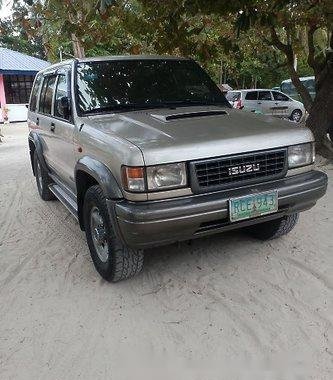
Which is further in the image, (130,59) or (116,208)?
(130,59)

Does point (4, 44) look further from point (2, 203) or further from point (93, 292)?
point (93, 292)

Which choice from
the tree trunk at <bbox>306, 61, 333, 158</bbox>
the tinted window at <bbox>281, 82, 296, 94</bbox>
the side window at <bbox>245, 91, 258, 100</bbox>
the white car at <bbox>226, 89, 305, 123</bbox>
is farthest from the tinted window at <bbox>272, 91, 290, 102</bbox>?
the tree trunk at <bbox>306, 61, 333, 158</bbox>

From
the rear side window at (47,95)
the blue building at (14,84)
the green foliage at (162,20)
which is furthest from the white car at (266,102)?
the blue building at (14,84)

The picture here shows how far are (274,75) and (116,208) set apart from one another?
28.6 m

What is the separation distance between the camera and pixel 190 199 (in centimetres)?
296

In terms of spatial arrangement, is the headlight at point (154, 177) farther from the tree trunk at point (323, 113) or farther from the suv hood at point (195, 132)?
the tree trunk at point (323, 113)

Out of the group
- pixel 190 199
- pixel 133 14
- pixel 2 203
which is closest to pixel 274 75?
pixel 133 14

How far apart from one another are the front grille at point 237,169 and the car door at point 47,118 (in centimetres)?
237

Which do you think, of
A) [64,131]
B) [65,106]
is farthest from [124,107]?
[64,131]

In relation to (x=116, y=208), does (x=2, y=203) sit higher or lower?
lower

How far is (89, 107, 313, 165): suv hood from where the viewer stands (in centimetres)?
292

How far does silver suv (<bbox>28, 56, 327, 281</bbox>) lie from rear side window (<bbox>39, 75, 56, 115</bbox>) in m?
0.40

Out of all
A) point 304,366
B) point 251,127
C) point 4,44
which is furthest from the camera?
point 4,44

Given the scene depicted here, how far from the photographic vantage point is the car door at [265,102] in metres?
16.9
